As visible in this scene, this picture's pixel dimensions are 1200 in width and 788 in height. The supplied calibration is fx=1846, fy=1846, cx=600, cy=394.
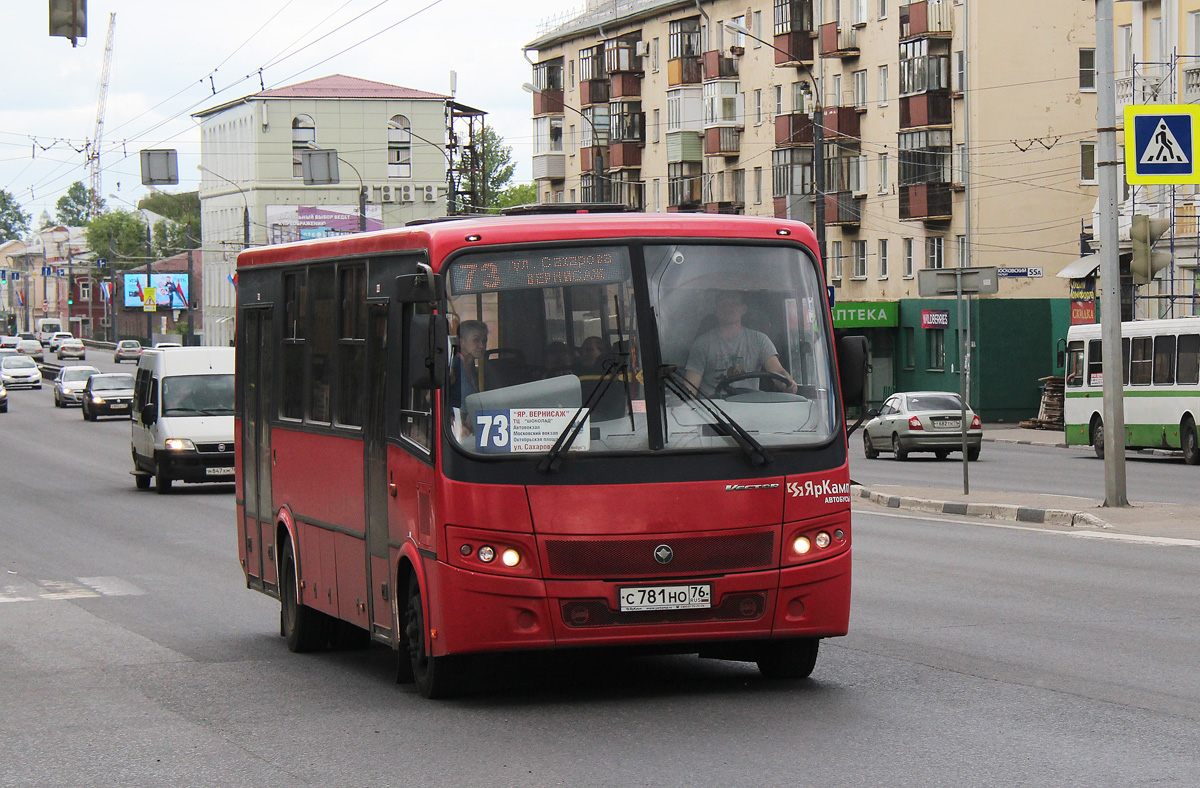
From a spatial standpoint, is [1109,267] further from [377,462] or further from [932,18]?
[932,18]

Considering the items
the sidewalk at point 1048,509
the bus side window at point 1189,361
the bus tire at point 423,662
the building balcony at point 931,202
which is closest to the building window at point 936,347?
the building balcony at point 931,202

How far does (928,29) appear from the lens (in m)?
58.0

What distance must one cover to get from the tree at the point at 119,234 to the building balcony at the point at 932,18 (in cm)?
12016

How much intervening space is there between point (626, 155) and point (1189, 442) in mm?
48641

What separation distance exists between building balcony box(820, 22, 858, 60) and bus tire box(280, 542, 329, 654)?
2109 inches

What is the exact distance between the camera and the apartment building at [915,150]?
5722 cm

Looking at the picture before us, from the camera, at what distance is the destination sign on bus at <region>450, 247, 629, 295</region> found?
28.3 feet

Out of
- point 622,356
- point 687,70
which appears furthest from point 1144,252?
point 687,70

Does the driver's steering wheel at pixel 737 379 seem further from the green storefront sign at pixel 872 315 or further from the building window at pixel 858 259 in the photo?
the building window at pixel 858 259

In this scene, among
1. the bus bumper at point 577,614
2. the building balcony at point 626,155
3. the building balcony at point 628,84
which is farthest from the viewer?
the building balcony at point 626,155

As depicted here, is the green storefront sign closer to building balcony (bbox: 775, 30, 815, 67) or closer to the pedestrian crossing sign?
building balcony (bbox: 775, 30, 815, 67)

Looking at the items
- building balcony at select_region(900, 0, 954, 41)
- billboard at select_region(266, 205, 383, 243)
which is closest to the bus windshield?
building balcony at select_region(900, 0, 954, 41)

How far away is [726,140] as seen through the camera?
2815 inches

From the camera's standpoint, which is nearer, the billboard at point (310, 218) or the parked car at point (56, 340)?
the billboard at point (310, 218)
